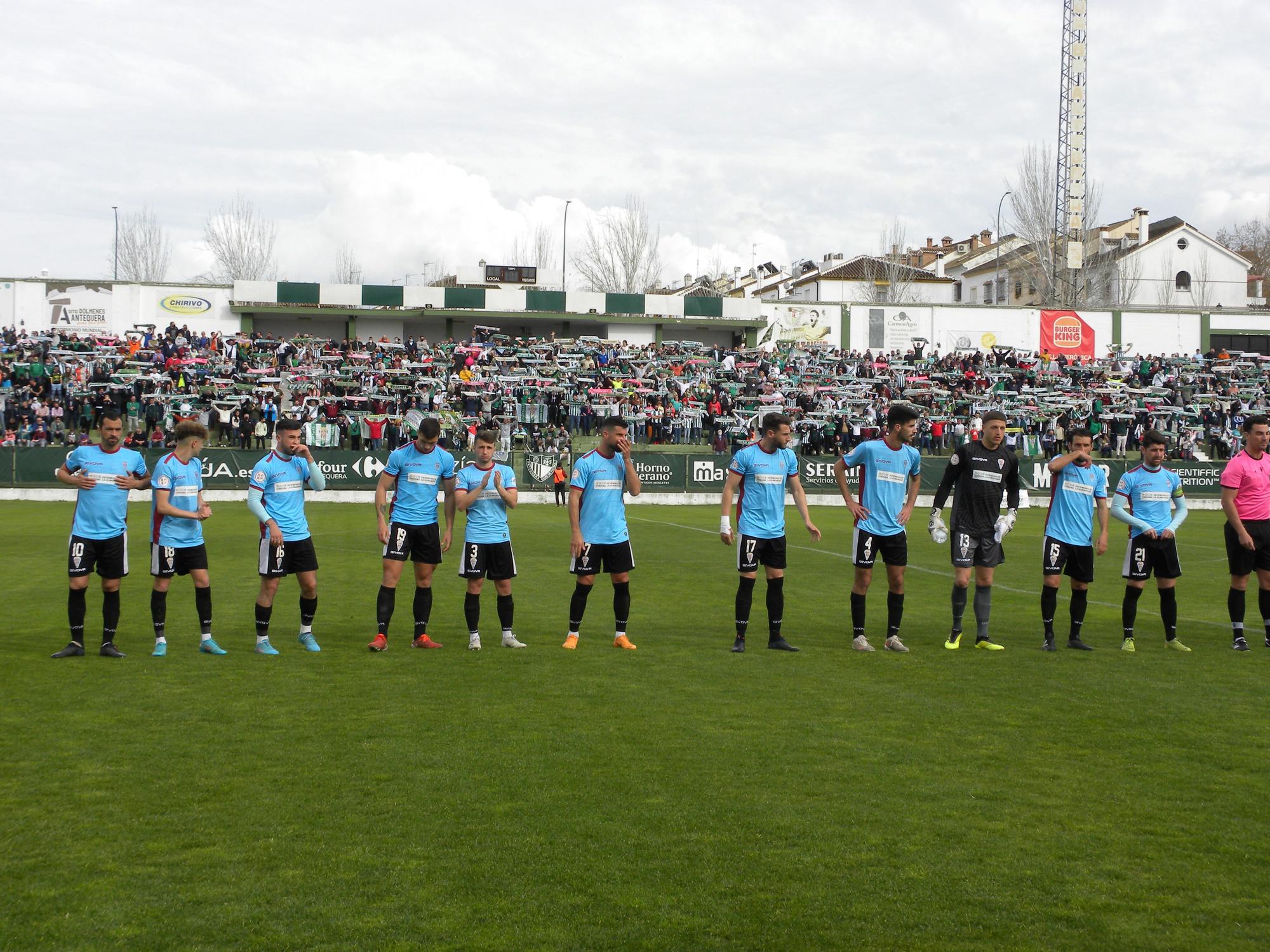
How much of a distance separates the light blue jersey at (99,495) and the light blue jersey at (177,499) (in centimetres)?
27

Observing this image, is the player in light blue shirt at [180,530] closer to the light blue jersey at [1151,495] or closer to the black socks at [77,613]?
the black socks at [77,613]

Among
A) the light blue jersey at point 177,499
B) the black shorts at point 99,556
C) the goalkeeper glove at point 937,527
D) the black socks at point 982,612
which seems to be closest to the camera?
the black shorts at point 99,556

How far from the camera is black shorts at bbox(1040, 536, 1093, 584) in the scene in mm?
10633

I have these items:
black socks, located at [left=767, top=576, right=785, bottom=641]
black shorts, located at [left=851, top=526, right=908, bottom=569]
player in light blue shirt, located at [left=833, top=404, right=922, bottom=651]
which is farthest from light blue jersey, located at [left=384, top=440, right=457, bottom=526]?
black shorts, located at [left=851, top=526, right=908, bottom=569]

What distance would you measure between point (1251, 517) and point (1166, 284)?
72857 millimetres

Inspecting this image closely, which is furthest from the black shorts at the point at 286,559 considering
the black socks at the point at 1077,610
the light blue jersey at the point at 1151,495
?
the light blue jersey at the point at 1151,495

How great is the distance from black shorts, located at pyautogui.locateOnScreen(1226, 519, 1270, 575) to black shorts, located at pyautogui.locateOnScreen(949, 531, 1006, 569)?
88.8 inches

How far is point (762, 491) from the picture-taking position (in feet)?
34.0

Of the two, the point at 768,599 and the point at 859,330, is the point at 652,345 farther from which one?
A: the point at 768,599

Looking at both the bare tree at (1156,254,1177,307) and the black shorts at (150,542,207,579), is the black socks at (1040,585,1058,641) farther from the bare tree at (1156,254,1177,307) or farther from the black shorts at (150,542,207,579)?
the bare tree at (1156,254,1177,307)

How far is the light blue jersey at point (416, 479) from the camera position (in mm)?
10359

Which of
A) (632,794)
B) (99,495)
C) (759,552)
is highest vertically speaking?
(99,495)

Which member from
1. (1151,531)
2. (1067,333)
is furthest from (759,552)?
(1067,333)

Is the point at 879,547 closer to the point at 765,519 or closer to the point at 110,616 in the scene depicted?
the point at 765,519
